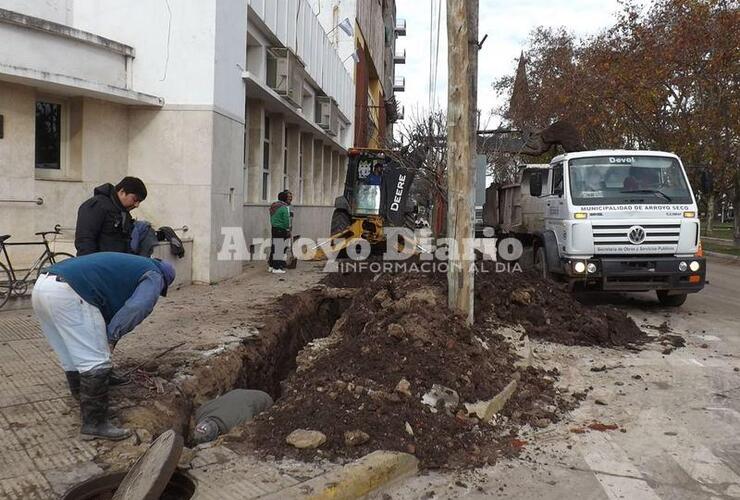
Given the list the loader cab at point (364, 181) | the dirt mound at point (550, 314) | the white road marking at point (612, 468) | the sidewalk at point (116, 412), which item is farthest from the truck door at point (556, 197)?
the white road marking at point (612, 468)

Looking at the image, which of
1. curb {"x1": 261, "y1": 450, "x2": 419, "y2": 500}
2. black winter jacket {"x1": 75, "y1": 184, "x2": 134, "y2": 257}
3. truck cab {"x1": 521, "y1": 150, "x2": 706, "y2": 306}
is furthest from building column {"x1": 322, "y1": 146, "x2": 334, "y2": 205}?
curb {"x1": 261, "y1": 450, "x2": 419, "y2": 500}

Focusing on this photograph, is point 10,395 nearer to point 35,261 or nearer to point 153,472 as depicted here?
point 153,472

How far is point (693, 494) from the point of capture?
13.2ft

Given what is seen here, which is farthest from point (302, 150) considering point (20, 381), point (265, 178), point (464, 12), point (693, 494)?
point (693, 494)

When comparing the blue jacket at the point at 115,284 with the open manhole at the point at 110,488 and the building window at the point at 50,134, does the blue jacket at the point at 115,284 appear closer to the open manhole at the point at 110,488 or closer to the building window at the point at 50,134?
the open manhole at the point at 110,488

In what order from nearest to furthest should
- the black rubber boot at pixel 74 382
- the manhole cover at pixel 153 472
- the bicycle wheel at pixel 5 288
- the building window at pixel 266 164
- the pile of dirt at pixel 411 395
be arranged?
the manhole cover at pixel 153 472 → the pile of dirt at pixel 411 395 → the black rubber boot at pixel 74 382 → the bicycle wheel at pixel 5 288 → the building window at pixel 266 164

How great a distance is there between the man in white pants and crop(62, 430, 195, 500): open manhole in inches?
23.9

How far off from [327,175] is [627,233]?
1848cm

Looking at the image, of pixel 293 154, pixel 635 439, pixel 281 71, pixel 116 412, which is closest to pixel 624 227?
Result: pixel 635 439

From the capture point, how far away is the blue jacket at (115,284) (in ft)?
13.8

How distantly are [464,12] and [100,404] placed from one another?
5.76 m

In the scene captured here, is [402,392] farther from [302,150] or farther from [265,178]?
[302,150]

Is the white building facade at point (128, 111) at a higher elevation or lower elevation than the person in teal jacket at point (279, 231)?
higher

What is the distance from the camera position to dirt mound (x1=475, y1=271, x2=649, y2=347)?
326 inches
